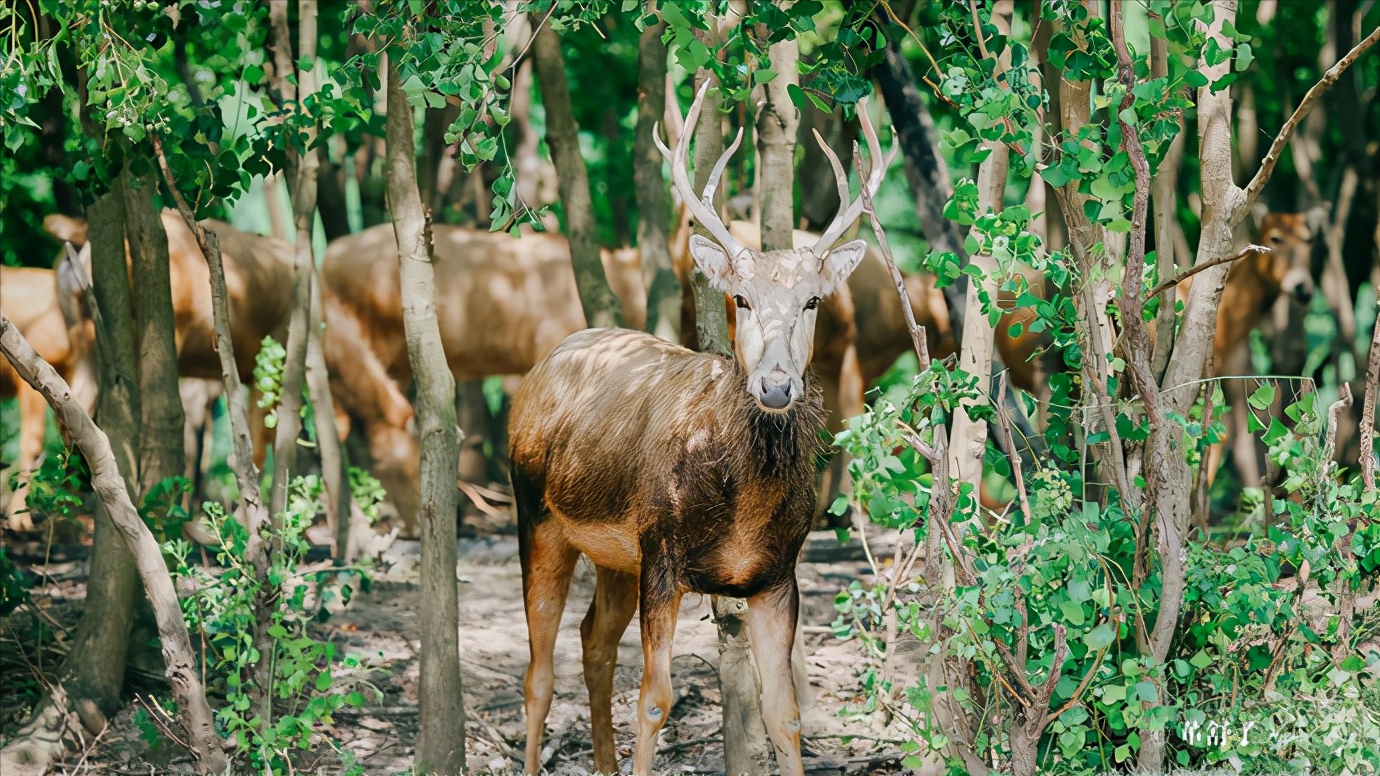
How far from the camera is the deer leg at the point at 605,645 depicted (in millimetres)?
7082

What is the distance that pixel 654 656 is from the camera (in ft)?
20.0

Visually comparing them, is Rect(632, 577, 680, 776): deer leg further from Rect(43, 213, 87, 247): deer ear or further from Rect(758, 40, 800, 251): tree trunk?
Rect(43, 213, 87, 247): deer ear

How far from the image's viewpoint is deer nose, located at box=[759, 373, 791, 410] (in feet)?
18.0

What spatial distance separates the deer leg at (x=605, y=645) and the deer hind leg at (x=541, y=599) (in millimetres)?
185

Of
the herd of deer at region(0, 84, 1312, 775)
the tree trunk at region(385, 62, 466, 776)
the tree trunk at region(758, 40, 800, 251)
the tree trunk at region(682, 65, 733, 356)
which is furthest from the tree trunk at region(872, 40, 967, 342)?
the tree trunk at region(385, 62, 466, 776)

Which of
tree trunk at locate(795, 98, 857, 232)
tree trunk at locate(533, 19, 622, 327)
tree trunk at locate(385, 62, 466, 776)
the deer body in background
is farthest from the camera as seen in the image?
the deer body in background

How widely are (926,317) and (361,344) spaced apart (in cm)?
489

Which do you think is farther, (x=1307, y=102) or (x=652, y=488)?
(x=652, y=488)

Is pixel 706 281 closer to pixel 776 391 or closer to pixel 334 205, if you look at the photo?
pixel 776 391

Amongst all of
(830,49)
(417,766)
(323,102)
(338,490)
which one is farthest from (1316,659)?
(338,490)

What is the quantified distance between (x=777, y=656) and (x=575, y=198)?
4.18 m

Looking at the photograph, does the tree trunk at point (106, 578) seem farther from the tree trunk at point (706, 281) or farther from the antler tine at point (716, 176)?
the antler tine at point (716, 176)

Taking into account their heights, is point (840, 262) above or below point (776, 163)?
below

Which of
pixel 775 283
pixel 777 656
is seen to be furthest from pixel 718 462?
pixel 777 656
